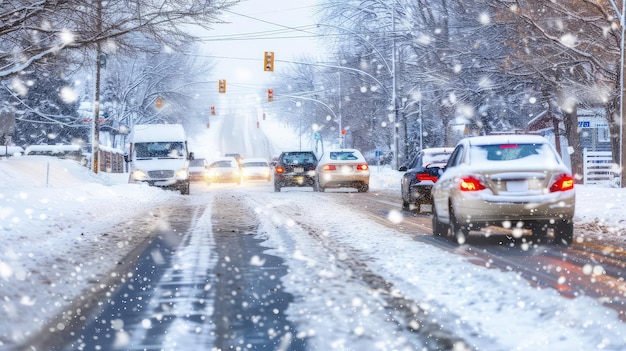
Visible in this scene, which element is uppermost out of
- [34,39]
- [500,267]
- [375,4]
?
[375,4]

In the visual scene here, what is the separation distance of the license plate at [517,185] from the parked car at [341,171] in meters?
17.9

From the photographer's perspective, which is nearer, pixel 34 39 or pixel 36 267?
pixel 36 267

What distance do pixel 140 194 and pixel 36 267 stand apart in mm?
16352

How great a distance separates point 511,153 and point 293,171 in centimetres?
2036

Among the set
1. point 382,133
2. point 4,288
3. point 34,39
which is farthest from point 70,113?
point 4,288

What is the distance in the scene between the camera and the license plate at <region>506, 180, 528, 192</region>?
11.0 metres

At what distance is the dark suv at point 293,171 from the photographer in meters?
31.6

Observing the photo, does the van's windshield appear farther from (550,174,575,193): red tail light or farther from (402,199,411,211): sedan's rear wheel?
(550,174,575,193): red tail light

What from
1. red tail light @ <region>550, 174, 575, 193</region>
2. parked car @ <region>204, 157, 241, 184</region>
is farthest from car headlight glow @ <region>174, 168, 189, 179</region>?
red tail light @ <region>550, 174, 575, 193</region>

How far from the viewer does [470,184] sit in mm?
11219

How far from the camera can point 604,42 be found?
25438 mm

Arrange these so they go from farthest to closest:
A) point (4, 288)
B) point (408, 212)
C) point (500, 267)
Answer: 1. point (408, 212)
2. point (500, 267)
3. point (4, 288)

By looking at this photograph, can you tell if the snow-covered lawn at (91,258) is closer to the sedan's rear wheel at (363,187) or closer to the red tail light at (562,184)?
the red tail light at (562,184)

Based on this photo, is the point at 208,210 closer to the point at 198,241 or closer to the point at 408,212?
the point at 408,212
